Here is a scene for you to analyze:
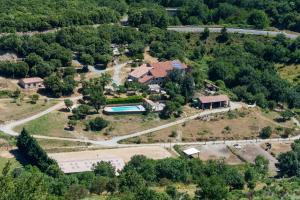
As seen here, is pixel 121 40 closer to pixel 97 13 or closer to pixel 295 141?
pixel 97 13

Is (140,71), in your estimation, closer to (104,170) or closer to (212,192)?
(104,170)

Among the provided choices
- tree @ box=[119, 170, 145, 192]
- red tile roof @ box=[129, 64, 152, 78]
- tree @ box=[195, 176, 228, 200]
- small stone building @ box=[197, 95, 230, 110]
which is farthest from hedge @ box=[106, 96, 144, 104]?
tree @ box=[195, 176, 228, 200]

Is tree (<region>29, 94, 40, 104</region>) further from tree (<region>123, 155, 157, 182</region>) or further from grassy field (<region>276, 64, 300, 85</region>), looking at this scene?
grassy field (<region>276, 64, 300, 85</region>)

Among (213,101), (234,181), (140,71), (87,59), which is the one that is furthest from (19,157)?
(213,101)

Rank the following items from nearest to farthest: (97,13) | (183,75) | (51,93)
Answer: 1. (51,93)
2. (183,75)
3. (97,13)

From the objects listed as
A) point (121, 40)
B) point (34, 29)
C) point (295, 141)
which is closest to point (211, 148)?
point (295, 141)
